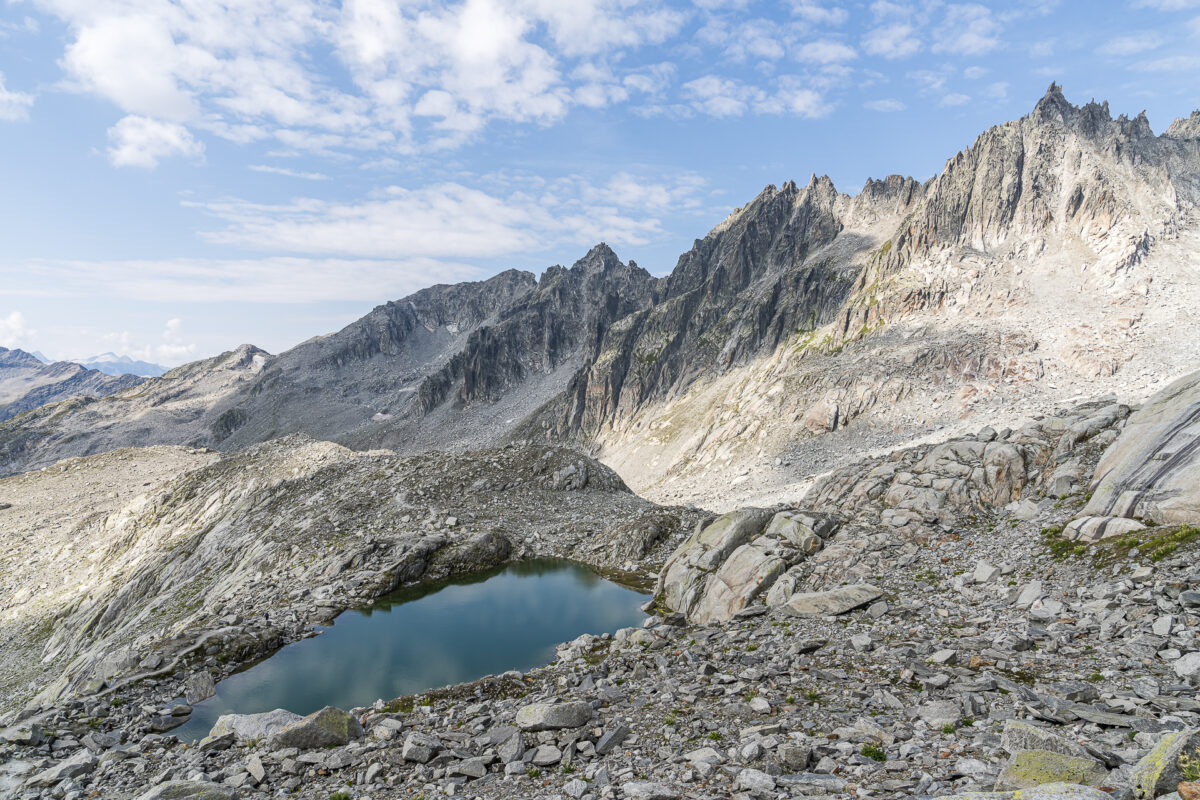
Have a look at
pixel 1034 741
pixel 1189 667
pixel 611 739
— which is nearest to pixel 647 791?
pixel 611 739

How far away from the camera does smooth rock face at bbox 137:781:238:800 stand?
11.8 meters

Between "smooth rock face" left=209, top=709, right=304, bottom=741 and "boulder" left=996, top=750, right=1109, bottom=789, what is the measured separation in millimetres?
17098

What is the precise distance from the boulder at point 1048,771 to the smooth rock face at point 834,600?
38.1 ft

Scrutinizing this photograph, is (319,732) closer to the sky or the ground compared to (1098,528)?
closer to the ground

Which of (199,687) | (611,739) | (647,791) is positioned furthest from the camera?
(199,687)

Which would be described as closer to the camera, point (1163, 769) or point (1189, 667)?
point (1163, 769)

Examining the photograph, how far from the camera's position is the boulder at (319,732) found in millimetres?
14484

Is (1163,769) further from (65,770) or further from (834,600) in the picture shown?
(65,770)

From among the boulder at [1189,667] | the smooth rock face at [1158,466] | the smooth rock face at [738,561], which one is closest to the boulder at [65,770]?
the smooth rock face at [738,561]

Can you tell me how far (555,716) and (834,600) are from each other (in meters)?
11.9

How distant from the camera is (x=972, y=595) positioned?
1941 cm

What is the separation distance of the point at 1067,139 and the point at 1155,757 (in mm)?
133657

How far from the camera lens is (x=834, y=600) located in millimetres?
20688

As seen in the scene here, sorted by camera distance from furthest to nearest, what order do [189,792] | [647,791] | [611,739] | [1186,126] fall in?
[1186,126] < [611,739] < [189,792] < [647,791]
